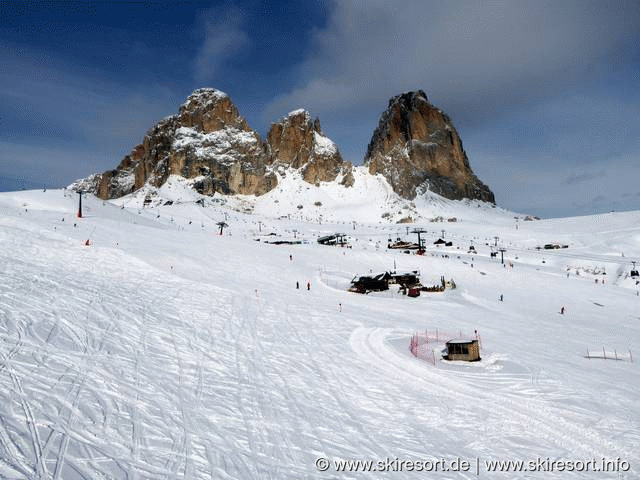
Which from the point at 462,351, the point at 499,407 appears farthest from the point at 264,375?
the point at 462,351

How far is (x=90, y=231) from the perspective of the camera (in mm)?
37469

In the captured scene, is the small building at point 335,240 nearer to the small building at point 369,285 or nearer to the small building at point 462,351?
the small building at point 369,285

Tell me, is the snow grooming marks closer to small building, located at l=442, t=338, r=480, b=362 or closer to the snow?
the snow

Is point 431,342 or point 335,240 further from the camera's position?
point 335,240

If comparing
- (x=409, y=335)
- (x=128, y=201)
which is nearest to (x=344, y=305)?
(x=409, y=335)

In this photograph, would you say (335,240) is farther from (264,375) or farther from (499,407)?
(499,407)

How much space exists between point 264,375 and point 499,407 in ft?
23.4

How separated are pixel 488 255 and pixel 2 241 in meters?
63.2

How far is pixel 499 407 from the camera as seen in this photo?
1223 centimetres

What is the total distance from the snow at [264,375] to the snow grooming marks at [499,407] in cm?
5

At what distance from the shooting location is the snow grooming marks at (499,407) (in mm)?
10133

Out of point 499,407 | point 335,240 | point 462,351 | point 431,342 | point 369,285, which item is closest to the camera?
point 499,407

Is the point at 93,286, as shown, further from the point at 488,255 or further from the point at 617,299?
the point at 488,255

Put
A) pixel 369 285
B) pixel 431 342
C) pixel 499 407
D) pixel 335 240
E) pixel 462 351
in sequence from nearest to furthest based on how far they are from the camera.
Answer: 1. pixel 499 407
2. pixel 462 351
3. pixel 431 342
4. pixel 369 285
5. pixel 335 240
